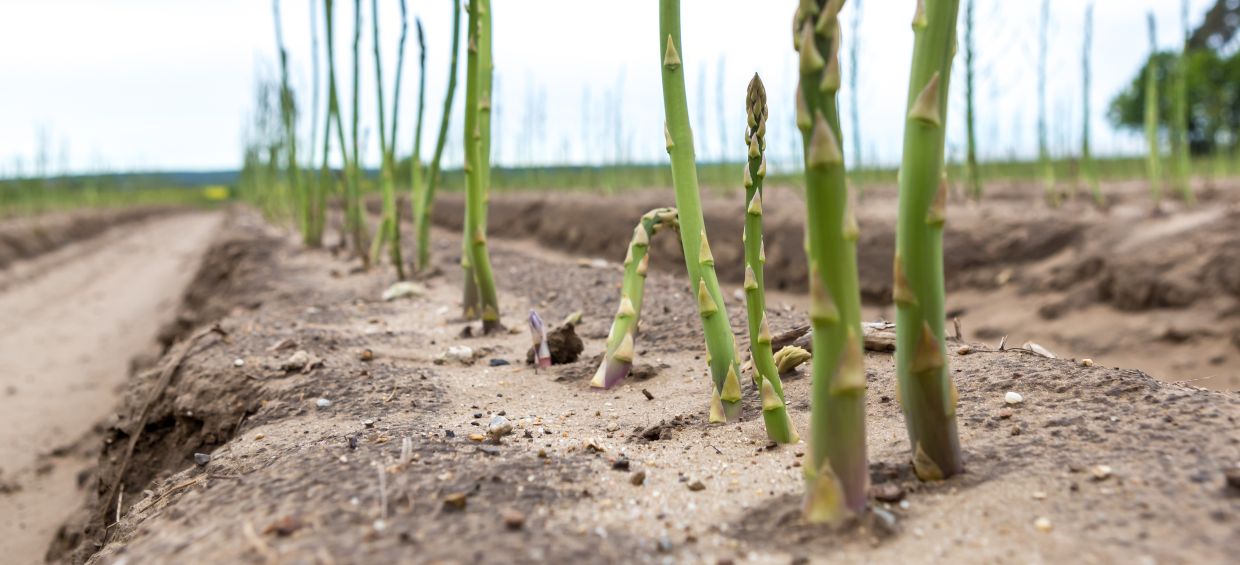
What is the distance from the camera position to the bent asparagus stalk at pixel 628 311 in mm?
1938

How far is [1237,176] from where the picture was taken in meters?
9.55

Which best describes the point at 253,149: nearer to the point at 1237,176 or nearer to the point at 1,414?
the point at 1,414

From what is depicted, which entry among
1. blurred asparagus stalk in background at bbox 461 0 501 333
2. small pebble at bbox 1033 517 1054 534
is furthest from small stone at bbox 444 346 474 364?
small pebble at bbox 1033 517 1054 534

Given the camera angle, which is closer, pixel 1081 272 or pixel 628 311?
pixel 628 311

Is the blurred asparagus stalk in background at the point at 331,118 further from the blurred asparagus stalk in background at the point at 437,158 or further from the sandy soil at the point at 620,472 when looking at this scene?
→ the sandy soil at the point at 620,472

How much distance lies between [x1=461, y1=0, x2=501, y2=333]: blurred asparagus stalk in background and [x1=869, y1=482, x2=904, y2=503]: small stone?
1755 mm

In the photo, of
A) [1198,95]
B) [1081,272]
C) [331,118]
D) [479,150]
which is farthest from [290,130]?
[1198,95]

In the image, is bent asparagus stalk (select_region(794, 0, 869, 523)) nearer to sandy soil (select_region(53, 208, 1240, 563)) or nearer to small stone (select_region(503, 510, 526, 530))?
sandy soil (select_region(53, 208, 1240, 563))

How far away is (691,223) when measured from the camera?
1649 millimetres

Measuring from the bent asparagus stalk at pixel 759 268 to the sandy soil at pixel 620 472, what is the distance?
2.1 inches

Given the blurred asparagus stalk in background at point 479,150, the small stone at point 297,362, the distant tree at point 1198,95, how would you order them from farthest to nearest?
the distant tree at point 1198,95 < the blurred asparagus stalk in background at point 479,150 < the small stone at point 297,362

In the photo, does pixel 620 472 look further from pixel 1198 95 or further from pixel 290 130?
pixel 1198 95

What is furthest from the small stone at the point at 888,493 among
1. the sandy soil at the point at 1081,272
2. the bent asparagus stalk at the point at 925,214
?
the sandy soil at the point at 1081,272

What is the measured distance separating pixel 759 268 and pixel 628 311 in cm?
53
